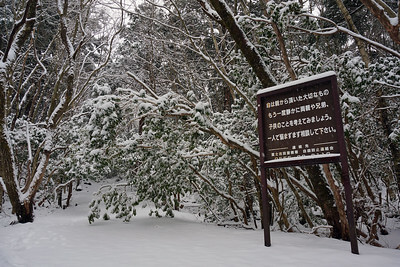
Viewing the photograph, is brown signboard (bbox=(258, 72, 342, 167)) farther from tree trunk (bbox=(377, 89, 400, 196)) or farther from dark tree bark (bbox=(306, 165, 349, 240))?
tree trunk (bbox=(377, 89, 400, 196))

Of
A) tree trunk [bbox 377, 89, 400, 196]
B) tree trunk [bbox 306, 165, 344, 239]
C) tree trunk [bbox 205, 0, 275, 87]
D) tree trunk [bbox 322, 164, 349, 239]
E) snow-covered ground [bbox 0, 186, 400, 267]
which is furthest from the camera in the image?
tree trunk [bbox 377, 89, 400, 196]

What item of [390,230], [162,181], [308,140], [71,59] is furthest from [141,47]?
[390,230]

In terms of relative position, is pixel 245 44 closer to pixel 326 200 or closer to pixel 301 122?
pixel 301 122

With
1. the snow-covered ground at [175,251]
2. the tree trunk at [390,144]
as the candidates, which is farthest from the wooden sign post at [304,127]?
the tree trunk at [390,144]

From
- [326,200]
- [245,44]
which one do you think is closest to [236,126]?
[245,44]

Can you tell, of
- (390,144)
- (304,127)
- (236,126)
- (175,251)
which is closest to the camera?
(304,127)

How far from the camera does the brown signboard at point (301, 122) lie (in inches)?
128

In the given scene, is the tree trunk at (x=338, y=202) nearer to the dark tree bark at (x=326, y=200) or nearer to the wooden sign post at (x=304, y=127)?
the dark tree bark at (x=326, y=200)

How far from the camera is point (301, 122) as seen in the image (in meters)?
3.50

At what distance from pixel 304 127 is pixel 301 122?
86mm

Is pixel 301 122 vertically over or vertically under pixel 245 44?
under

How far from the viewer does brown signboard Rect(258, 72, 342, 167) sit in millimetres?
3246

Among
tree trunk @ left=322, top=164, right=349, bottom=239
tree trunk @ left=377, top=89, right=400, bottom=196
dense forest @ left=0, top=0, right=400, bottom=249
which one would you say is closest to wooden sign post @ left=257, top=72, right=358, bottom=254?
dense forest @ left=0, top=0, right=400, bottom=249

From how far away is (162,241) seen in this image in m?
4.43
